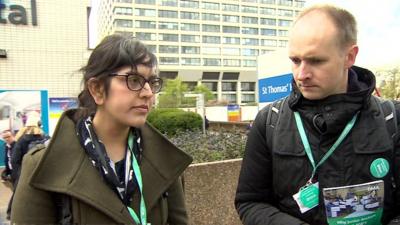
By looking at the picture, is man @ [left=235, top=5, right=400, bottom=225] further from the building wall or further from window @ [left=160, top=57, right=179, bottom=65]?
window @ [left=160, top=57, right=179, bottom=65]

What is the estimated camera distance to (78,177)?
5.28 ft

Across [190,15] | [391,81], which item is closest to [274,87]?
[391,81]

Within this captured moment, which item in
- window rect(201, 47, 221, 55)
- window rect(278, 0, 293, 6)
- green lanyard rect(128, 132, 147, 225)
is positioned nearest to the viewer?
green lanyard rect(128, 132, 147, 225)

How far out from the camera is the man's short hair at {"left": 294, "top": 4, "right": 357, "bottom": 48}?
157 centimetres

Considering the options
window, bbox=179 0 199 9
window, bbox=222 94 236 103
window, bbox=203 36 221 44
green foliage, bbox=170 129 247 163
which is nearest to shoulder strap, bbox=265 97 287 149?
green foliage, bbox=170 129 247 163

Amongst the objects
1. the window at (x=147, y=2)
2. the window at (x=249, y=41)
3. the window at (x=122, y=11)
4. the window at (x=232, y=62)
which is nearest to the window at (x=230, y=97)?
the window at (x=232, y=62)

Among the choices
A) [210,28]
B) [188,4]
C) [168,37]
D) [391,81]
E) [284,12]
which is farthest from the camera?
[284,12]

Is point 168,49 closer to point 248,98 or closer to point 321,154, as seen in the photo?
point 248,98

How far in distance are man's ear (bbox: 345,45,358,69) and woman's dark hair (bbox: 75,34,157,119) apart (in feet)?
2.90

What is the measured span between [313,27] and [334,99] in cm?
32

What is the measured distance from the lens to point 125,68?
1.72 meters

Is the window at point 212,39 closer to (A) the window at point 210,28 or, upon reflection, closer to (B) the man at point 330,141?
(A) the window at point 210,28

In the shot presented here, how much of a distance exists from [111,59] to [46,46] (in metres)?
9.93

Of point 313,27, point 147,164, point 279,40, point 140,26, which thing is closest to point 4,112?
point 147,164
